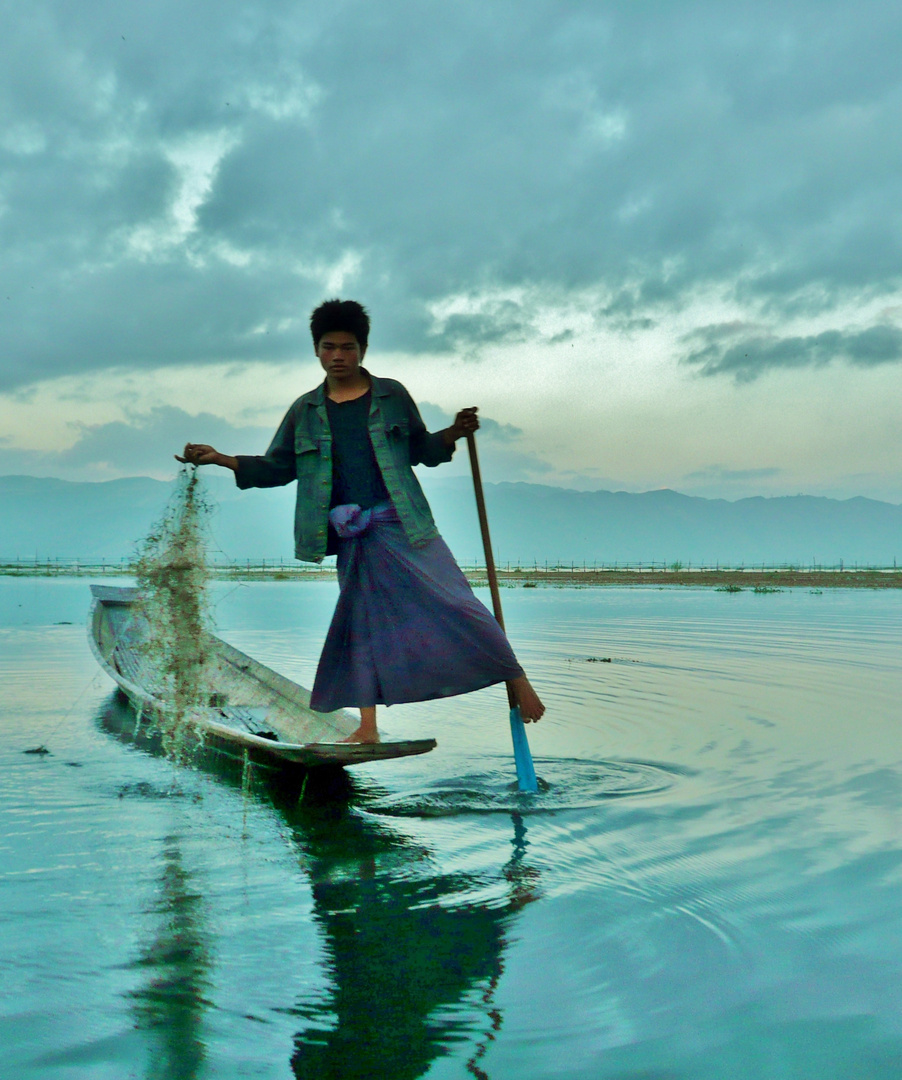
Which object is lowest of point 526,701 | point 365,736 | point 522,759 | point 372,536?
point 522,759

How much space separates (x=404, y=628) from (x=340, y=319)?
4.77ft

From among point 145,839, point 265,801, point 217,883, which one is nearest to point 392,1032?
point 217,883

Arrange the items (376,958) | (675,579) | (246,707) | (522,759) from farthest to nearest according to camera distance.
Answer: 1. (675,579)
2. (246,707)
3. (522,759)
4. (376,958)

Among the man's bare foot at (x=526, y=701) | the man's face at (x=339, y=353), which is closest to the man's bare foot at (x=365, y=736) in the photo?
the man's bare foot at (x=526, y=701)

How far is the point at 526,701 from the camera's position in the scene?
13.5ft

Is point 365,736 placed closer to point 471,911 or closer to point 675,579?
point 471,911

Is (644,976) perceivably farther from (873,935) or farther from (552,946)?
(873,935)

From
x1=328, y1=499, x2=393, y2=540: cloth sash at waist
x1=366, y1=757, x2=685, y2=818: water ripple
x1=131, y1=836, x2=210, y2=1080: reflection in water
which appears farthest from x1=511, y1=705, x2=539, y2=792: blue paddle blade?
x1=131, y1=836, x2=210, y2=1080: reflection in water

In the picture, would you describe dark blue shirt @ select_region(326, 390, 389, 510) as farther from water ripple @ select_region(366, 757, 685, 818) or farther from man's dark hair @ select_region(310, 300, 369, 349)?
water ripple @ select_region(366, 757, 685, 818)

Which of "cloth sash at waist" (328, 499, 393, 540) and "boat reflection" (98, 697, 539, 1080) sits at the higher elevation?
"cloth sash at waist" (328, 499, 393, 540)

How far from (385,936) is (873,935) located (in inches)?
56.9

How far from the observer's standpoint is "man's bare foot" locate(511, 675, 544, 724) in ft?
13.5

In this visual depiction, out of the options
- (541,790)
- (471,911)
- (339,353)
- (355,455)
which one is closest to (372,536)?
(355,455)

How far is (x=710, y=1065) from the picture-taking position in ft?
6.21
